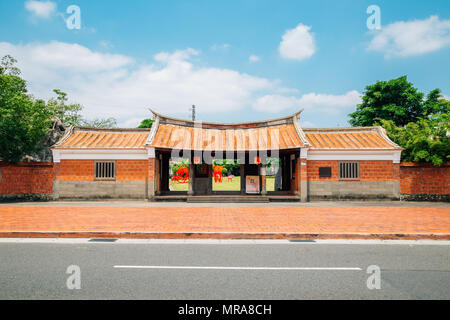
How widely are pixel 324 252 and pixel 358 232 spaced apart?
214cm

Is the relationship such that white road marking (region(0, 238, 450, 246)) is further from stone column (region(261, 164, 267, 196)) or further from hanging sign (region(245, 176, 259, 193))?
hanging sign (region(245, 176, 259, 193))

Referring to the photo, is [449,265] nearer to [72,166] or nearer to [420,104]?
[72,166]

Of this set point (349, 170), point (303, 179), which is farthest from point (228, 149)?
point (349, 170)

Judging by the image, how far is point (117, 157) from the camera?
16938 millimetres

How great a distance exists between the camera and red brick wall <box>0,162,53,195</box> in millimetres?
16453

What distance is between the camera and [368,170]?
1692cm

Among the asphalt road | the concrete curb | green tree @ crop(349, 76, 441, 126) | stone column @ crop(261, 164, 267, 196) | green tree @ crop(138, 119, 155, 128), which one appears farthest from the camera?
green tree @ crop(138, 119, 155, 128)

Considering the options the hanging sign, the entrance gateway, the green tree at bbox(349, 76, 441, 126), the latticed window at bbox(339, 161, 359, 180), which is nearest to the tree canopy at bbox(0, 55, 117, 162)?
the entrance gateway

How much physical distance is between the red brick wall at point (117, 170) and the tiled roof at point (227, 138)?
1.81 metres

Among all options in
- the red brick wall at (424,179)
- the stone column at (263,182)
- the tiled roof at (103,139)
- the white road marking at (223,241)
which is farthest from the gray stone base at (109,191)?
the red brick wall at (424,179)

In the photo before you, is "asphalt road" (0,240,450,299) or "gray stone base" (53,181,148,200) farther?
"gray stone base" (53,181,148,200)

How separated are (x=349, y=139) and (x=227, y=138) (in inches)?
330

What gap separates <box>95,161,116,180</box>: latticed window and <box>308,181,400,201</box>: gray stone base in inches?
494
